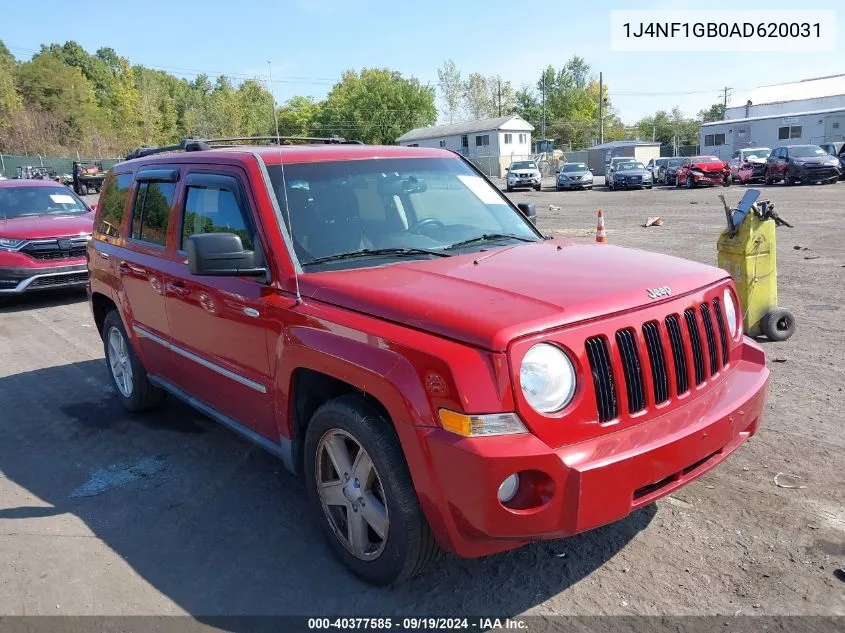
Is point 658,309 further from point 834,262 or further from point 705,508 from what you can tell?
point 834,262

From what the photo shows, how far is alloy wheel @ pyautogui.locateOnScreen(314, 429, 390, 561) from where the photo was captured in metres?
3.04

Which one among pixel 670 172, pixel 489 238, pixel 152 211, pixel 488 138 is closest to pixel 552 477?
pixel 489 238

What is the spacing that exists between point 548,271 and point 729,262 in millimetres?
4178

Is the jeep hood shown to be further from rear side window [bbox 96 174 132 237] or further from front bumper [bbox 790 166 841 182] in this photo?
front bumper [bbox 790 166 841 182]

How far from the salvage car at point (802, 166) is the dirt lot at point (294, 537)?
2669 cm

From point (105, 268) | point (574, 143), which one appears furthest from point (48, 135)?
point (105, 268)

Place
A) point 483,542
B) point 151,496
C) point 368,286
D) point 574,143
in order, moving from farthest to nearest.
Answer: point 574,143
point 151,496
point 368,286
point 483,542

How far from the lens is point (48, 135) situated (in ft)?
229

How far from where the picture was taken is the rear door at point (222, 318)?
11.9 feet

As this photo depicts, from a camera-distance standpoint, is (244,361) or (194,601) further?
(244,361)

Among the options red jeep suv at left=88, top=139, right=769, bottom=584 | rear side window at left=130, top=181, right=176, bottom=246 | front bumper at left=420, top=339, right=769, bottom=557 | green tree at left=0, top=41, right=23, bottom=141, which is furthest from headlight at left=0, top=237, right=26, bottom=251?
green tree at left=0, top=41, right=23, bottom=141

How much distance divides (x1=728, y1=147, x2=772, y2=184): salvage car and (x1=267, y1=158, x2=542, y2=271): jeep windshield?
30.7 metres

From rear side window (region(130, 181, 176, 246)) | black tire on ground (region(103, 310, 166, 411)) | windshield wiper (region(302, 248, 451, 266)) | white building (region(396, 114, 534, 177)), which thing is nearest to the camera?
windshield wiper (region(302, 248, 451, 266))

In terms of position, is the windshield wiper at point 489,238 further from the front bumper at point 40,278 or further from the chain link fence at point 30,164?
the chain link fence at point 30,164
